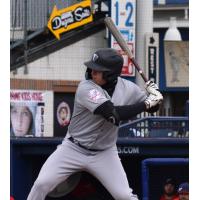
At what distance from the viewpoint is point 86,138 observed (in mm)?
4863

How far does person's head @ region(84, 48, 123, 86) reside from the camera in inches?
188

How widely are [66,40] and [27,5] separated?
1262mm

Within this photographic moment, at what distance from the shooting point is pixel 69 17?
19.0m

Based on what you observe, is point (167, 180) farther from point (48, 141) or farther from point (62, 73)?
point (62, 73)

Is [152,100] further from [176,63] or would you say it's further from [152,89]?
[176,63]

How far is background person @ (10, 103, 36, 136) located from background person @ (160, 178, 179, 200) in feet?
38.5

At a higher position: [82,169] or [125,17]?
[125,17]

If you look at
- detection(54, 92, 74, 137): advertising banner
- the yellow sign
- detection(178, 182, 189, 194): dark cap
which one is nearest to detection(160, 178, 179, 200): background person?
detection(178, 182, 189, 194): dark cap

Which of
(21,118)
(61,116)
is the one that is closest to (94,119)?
(21,118)

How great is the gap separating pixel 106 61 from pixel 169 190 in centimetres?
184

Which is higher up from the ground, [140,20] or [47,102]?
[140,20]

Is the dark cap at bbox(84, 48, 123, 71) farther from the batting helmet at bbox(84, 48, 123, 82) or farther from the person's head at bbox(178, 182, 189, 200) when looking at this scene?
the person's head at bbox(178, 182, 189, 200)

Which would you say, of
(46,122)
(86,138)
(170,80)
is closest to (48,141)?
(86,138)

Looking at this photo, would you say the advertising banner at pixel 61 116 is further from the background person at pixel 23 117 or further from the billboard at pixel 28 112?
the background person at pixel 23 117
